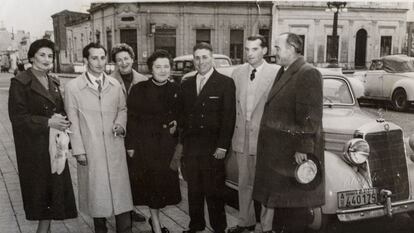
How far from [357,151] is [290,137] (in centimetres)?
69

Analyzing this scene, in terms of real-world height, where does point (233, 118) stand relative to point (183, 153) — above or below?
above

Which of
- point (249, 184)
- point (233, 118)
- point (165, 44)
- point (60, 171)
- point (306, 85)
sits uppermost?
point (165, 44)

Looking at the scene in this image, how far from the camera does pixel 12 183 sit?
4.20m

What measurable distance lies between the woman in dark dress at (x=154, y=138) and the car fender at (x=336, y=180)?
3.39 feet

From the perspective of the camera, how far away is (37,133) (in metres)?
2.46

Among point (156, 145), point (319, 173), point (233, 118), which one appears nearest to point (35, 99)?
point (156, 145)

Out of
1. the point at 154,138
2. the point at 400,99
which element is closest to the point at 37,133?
the point at 154,138

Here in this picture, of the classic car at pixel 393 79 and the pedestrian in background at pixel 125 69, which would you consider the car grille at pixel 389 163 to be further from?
the classic car at pixel 393 79

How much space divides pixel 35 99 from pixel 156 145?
81cm

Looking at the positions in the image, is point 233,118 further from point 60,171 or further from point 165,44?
point 165,44

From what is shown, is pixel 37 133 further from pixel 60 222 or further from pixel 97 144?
pixel 60 222

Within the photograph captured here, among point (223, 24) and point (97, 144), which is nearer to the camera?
point (97, 144)

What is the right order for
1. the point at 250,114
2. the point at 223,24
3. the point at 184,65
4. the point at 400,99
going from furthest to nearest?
the point at 400,99 → the point at 184,65 → the point at 223,24 → the point at 250,114

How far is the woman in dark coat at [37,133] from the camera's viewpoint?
8.04 ft
